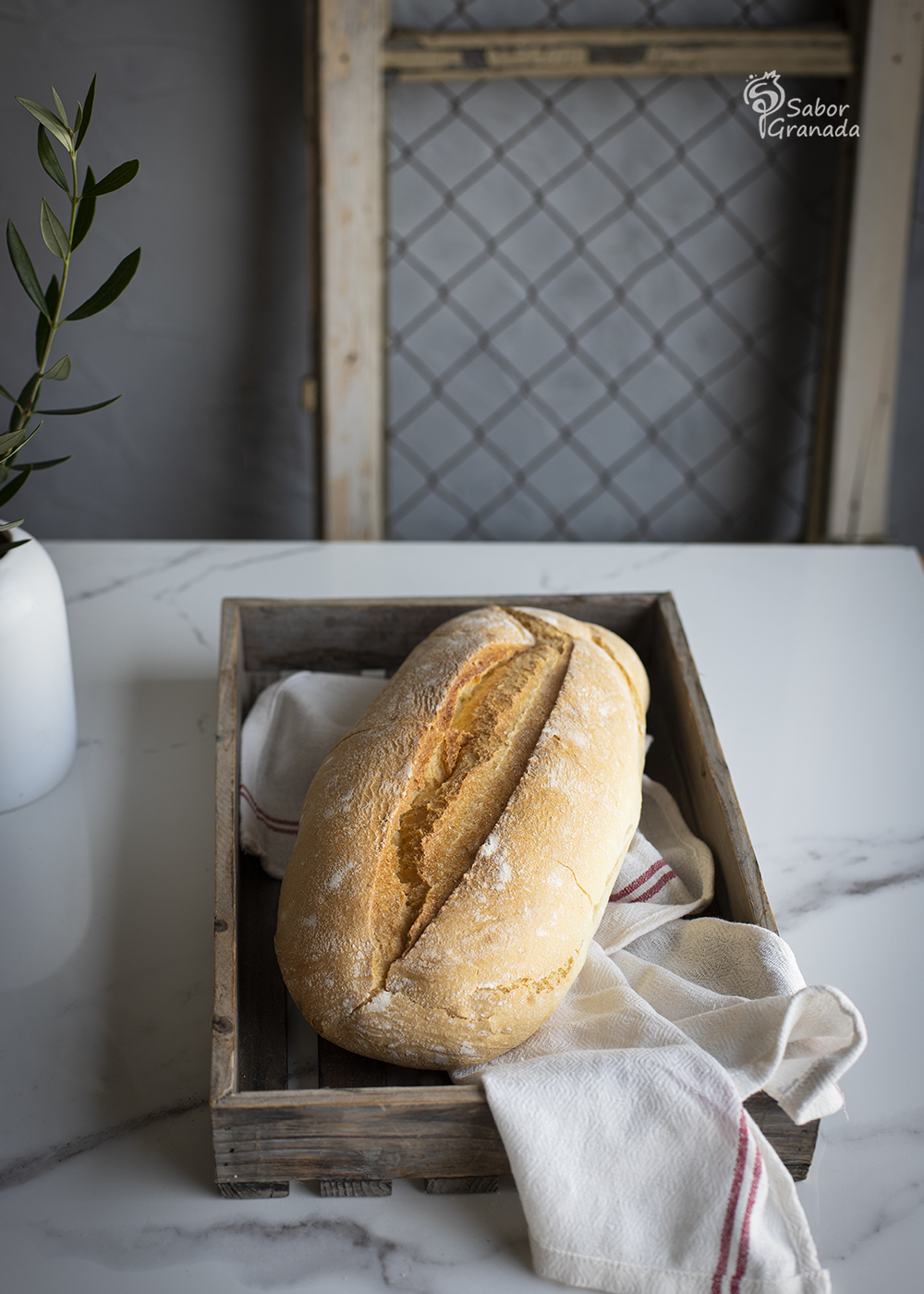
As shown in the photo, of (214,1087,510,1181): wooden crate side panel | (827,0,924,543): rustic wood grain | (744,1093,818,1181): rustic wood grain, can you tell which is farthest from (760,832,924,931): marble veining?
(827,0,924,543): rustic wood grain

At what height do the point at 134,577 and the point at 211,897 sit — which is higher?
the point at 134,577

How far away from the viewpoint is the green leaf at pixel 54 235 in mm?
749

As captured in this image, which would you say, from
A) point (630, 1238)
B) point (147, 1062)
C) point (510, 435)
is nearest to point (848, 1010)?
point (630, 1238)

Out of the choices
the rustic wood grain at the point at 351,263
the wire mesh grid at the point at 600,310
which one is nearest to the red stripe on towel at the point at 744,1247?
the rustic wood grain at the point at 351,263

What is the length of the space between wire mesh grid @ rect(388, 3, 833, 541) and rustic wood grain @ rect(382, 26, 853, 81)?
0.06 metres

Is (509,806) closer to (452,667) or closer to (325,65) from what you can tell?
(452,667)

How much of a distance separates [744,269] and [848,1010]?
1473mm

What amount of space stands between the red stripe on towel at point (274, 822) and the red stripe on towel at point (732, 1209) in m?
0.43

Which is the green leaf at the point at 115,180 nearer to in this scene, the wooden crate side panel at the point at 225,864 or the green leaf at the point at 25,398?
the green leaf at the point at 25,398

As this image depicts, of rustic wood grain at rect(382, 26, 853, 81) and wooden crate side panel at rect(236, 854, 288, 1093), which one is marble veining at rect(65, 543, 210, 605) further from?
rustic wood grain at rect(382, 26, 853, 81)

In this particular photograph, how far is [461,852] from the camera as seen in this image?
0.69 meters

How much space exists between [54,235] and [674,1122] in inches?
29.5

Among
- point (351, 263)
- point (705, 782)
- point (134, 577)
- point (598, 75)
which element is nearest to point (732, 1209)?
point (705, 782)

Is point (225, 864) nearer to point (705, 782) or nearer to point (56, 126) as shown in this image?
point (705, 782)
